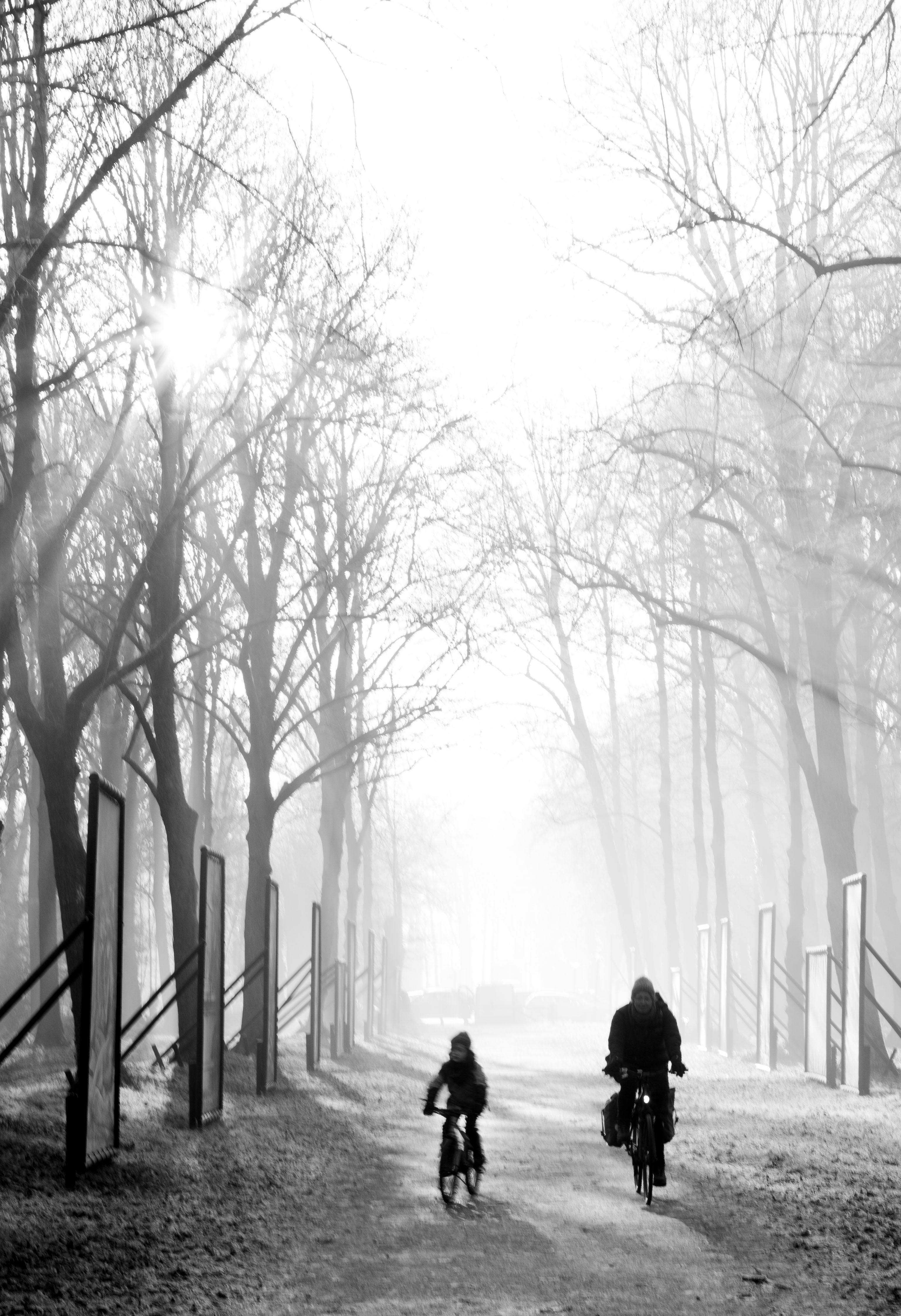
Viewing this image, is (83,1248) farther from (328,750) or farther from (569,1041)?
(569,1041)

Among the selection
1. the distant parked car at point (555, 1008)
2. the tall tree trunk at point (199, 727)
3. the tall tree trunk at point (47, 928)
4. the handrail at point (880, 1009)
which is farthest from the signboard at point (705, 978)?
the distant parked car at point (555, 1008)

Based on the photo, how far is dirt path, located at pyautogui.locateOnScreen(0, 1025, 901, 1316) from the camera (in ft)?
24.5

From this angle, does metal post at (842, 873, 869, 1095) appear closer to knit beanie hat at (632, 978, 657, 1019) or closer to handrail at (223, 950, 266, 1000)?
knit beanie hat at (632, 978, 657, 1019)

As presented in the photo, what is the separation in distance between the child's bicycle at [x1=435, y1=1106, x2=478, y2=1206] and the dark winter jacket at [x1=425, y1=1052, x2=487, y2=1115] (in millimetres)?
80

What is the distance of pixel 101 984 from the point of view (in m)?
10.7

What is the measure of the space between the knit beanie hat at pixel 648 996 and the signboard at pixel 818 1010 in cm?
924

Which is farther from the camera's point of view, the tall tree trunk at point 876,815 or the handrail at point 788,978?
the tall tree trunk at point 876,815

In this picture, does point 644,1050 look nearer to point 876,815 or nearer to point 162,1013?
point 162,1013

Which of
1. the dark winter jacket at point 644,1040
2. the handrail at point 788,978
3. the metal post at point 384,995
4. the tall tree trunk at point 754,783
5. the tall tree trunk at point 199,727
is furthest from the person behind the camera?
the metal post at point 384,995

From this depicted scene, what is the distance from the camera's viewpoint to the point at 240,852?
4931 cm

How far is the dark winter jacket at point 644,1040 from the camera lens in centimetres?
1152

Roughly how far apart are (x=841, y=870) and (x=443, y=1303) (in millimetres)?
16238

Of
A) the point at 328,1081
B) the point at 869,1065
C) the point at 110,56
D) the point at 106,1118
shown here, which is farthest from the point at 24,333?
the point at 869,1065

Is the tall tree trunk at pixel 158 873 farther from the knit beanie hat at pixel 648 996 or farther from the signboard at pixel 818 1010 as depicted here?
the knit beanie hat at pixel 648 996
